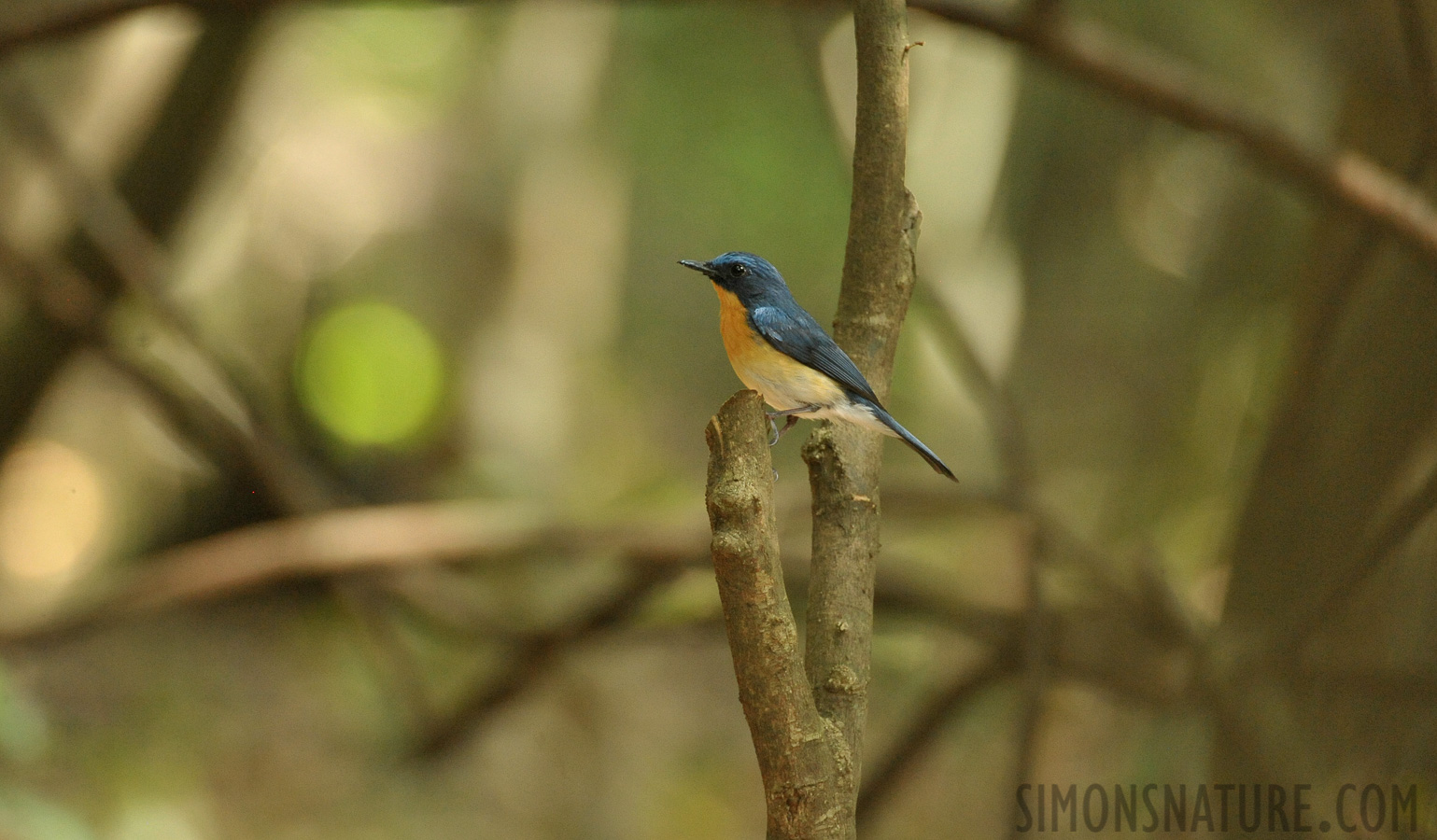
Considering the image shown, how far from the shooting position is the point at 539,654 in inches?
248

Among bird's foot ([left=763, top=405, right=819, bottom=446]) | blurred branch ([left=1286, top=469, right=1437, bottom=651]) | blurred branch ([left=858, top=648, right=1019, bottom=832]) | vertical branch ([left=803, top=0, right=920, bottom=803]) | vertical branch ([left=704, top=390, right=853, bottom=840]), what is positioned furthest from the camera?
blurred branch ([left=858, top=648, right=1019, bottom=832])

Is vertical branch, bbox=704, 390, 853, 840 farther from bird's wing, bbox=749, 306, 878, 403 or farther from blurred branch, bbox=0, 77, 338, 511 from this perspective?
blurred branch, bbox=0, 77, 338, 511

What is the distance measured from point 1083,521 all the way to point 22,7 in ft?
23.9

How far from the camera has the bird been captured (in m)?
2.39

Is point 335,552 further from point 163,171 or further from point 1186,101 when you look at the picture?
point 1186,101

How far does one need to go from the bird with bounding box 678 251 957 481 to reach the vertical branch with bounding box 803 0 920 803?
4 centimetres

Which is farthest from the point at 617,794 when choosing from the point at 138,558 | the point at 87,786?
the point at 138,558

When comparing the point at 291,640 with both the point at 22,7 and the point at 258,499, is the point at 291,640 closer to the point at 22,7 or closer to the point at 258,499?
the point at 258,499

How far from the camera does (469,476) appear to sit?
8.07 metres

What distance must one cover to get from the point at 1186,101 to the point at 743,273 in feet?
7.97

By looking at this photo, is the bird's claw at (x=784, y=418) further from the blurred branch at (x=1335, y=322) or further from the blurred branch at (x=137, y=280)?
the blurred branch at (x=137, y=280)

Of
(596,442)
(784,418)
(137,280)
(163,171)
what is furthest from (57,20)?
(596,442)

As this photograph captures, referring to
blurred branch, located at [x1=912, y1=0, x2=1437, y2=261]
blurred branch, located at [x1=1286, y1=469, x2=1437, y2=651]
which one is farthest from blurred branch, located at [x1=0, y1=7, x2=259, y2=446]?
blurred branch, located at [x1=1286, y1=469, x2=1437, y2=651]

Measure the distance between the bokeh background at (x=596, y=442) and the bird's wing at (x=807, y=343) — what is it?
2181 mm
